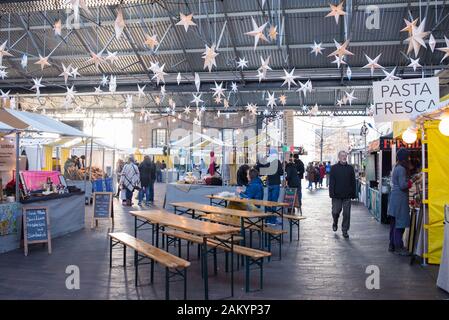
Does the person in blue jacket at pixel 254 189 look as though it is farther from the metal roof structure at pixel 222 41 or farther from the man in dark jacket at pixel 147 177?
the man in dark jacket at pixel 147 177

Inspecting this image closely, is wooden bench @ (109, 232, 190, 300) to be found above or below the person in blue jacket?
below

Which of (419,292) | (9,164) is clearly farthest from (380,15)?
(9,164)

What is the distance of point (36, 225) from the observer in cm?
757

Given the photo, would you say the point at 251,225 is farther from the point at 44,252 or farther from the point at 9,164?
the point at 9,164

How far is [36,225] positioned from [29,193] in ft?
3.92

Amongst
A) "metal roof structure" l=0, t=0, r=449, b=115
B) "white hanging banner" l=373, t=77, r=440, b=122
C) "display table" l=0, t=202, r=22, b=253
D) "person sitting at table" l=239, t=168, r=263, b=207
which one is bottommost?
"display table" l=0, t=202, r=22, b=253

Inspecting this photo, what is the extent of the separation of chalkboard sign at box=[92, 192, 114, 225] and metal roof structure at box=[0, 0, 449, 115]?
16.3 ft

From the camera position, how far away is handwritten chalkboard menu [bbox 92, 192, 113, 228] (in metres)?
9.97

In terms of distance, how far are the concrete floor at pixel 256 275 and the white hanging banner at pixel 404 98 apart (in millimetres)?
2343

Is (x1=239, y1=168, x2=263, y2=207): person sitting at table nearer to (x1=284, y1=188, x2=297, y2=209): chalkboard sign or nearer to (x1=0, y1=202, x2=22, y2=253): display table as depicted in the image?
(x1=284, y1=188, x2=297, y2=209): chalkboard sign

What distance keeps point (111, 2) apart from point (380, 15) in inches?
338

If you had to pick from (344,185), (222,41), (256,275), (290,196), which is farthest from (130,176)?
(256,275)

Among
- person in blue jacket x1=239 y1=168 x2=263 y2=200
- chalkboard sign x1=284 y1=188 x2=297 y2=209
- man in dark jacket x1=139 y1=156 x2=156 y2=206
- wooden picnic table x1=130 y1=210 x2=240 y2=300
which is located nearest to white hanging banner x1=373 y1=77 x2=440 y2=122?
person in blue jacket x1=239 y1=168 x2=263 y2=200

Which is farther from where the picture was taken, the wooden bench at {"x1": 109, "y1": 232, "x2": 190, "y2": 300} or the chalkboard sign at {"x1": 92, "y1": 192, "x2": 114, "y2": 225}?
the chalkboard sign at {"x1": 92, "y1": 192, "x2": 114, "y2": 225}
